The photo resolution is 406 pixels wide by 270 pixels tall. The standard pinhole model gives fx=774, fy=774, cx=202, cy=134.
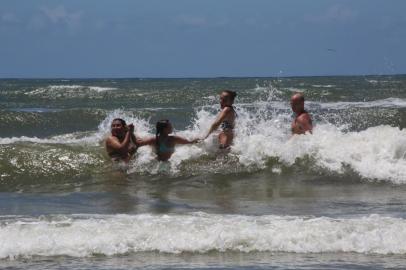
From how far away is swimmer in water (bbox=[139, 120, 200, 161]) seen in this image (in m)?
11.2

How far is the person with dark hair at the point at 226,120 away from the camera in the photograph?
37.0 ft

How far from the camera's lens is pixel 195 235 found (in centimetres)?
640

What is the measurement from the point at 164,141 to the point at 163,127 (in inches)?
11.1

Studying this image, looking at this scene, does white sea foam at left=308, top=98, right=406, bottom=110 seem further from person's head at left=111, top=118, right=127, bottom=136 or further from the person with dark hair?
person's head at left=111, top=118, right=127, bottom=136

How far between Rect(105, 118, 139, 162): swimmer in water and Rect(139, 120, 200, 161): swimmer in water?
179 mm

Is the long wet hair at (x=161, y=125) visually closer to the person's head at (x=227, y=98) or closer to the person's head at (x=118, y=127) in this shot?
the person's head at (x=118, y=127)

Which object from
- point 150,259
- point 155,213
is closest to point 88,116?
point 155,213

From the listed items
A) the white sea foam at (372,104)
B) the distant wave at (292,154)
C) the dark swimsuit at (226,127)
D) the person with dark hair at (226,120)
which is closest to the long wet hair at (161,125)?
the distant wave at (292,154)

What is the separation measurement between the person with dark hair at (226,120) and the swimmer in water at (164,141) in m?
0.42

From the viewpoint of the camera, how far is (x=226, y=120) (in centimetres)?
1140

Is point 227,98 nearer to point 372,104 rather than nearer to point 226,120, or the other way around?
point 226,120

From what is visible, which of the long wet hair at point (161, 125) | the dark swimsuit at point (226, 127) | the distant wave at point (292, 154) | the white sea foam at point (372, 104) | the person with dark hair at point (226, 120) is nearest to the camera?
the long wet hair at point (161, 125)

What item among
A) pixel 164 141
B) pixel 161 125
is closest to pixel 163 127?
pixel 161 125

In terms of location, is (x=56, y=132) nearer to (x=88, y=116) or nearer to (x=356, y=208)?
(x=88, y=116)
